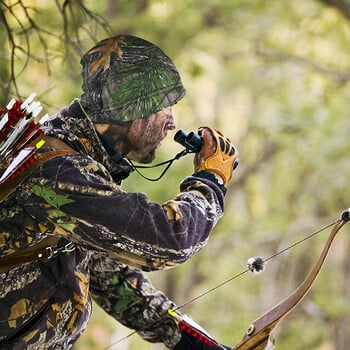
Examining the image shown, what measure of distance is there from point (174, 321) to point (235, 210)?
50.0 ft

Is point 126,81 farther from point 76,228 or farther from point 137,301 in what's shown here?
point 137,301

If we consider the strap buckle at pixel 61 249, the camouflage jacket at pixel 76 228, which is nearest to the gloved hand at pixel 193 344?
the camouflage jacket at pixel 76 228

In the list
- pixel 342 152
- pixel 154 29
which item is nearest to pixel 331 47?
pixel 342 152

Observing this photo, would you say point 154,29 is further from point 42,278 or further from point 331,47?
point 42,278

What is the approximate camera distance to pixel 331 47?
54.3 feet

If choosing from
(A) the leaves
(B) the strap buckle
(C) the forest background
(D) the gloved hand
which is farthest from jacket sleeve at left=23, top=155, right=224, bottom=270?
(C) the forest background

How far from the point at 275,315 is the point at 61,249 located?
29.5 inches

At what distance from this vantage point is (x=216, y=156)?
3.32m

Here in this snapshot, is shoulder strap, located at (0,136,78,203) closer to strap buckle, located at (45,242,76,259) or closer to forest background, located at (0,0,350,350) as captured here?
strap buckle, located at (45,242,76,259)

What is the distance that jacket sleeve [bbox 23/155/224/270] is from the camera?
3.00 m

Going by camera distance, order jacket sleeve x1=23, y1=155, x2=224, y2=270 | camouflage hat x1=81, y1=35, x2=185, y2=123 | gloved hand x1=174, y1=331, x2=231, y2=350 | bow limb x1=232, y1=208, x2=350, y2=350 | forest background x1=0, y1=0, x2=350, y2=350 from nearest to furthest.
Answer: jacket sleeve x1=23, y1=155, x2=224, y2=270 → camouflage hat x1=81, y1=35, x2=185, y2=123 → bow limb x1=232, y1=208, x2=350, y2=350 → gloved hand x1=174, y1=331, x2=231, y2=350 → forest background x1=0, y1=0, x2=350, y2=350

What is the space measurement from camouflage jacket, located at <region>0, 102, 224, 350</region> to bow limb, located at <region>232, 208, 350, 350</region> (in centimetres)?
43

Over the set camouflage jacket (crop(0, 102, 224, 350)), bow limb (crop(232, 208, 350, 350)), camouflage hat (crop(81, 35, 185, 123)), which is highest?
camouflage hat (crop(81, 35, 185, 123))

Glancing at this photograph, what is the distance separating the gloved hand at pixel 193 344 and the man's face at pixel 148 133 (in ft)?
2.70
